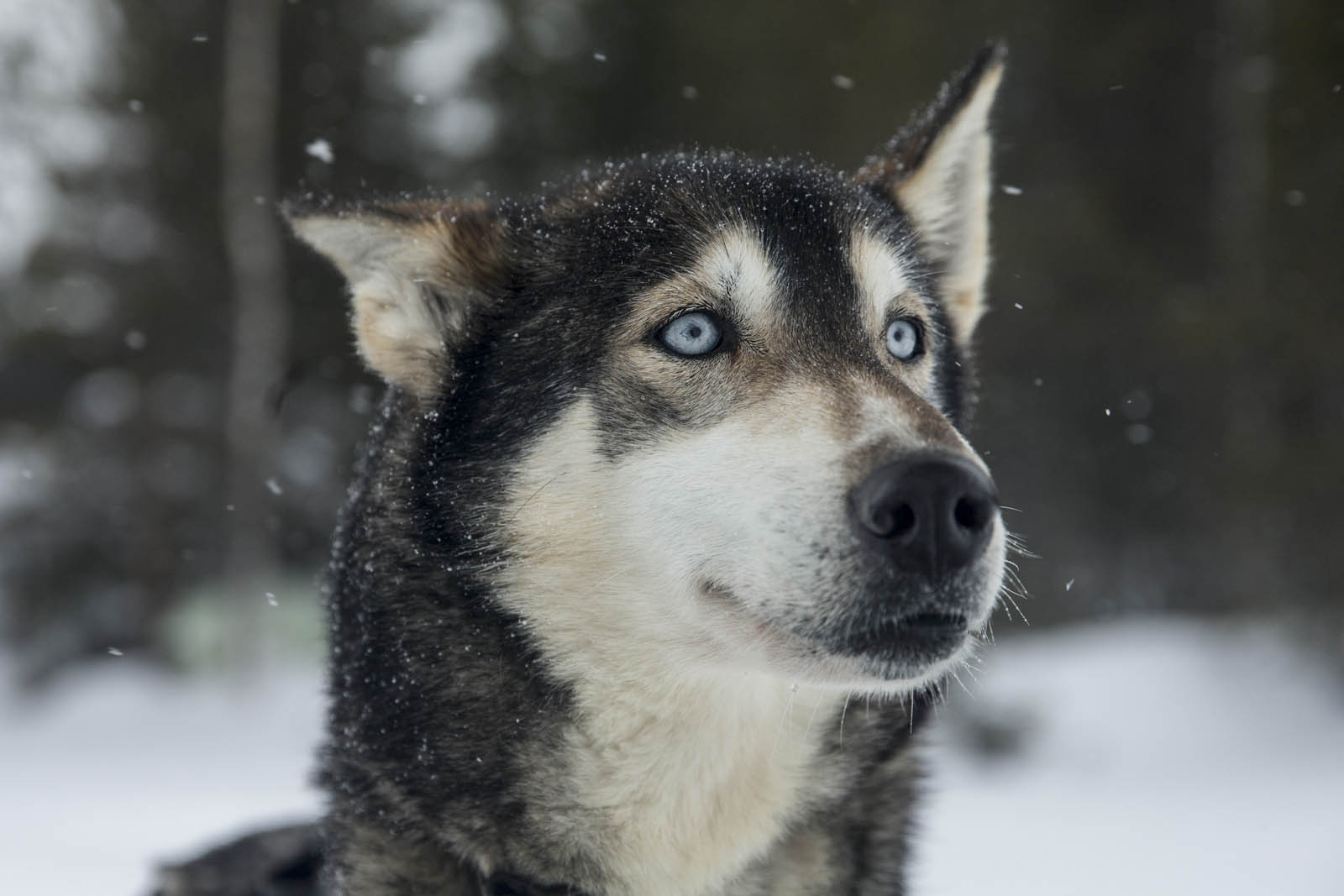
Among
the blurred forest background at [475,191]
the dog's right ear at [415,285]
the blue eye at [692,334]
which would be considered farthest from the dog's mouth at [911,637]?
the blurred forest background at [475,191]

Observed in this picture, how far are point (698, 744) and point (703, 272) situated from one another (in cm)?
91

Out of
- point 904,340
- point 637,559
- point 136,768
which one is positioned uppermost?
point 637,559

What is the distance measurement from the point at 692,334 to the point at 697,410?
169 millimetres

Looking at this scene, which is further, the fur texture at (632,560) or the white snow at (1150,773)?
the white snow at (1150,773)

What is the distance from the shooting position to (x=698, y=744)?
88.8 inches

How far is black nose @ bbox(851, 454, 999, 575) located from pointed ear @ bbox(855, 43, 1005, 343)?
1118 millimetres

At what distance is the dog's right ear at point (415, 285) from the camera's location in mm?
2443

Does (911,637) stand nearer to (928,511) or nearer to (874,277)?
(928,511)

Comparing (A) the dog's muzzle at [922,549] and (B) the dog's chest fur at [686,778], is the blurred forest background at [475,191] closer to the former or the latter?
(B) the dog's chest fur at [686,778]

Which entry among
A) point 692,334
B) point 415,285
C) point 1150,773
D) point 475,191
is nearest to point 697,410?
point 692,334

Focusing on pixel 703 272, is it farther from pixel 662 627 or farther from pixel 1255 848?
pixel 1255 848

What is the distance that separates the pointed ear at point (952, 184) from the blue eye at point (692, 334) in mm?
742

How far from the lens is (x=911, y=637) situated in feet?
6.48

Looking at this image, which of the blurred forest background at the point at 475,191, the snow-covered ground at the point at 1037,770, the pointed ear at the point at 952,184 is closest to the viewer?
the pointed ear at the point at 952,184
